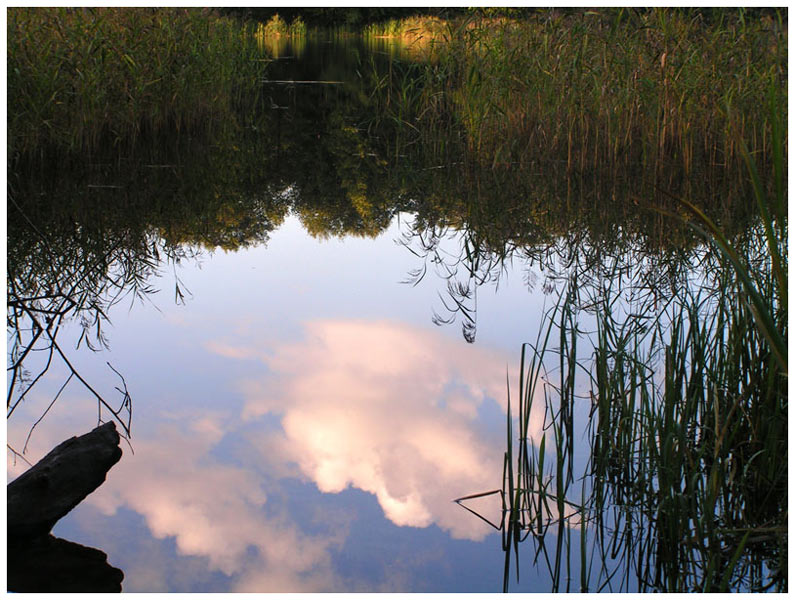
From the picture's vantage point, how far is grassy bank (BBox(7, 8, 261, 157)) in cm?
596

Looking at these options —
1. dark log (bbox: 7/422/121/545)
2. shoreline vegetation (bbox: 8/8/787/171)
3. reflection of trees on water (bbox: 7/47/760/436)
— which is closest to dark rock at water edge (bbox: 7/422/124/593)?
dark log (bbox: 7/422/121/545)

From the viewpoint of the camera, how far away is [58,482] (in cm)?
235

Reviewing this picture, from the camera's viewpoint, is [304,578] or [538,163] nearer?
[304,578]

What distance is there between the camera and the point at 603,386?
2443 millimetres

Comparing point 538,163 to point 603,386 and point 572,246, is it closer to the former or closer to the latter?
point 572,246

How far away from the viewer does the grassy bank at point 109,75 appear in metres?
5.96

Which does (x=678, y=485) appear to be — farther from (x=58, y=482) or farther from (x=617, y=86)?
(x=617, y=86)

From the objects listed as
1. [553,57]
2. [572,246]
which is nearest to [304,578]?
[572,246]

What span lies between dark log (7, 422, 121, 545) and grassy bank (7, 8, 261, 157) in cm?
394

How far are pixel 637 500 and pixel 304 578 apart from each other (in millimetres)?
946

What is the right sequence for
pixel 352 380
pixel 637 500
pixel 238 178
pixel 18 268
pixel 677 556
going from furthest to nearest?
pixel 238 178 < pixel 18 268 < pixel 352 380 < pixel 637 500 < pixel 677 556

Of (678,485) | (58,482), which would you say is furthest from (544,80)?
(58,482)

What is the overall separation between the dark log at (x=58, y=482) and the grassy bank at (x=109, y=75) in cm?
394

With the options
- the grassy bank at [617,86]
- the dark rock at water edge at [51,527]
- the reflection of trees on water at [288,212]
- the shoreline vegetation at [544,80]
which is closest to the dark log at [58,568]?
the dark rock at water edge at [51,527]
